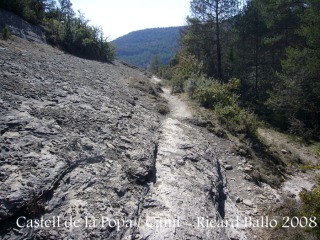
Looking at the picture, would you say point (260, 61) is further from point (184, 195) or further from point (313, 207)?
point (184, 195)

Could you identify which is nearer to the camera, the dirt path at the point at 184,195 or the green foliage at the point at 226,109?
the dirt path at the point at 184,195

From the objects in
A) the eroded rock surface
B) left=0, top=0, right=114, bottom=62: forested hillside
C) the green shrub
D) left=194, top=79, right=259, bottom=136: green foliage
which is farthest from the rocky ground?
left=0, top=0, right=114, bottom=62: forested hillside

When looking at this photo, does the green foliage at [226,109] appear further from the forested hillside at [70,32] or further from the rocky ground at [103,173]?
the forested hillside at [70,32]

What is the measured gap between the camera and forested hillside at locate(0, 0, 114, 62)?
19922mm

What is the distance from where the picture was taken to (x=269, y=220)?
6465 mm

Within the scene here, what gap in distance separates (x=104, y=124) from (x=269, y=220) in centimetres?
454

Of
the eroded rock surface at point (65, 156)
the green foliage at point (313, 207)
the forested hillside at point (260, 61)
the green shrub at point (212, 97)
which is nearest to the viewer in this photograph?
the eroded rock surface at point (65, 156)

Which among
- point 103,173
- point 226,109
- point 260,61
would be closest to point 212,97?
point 226,109

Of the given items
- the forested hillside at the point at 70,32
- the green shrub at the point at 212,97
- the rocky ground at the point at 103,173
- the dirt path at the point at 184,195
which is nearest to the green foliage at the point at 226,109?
the green shrub at the point at 212,97

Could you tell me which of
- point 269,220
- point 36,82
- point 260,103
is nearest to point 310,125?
point 260,103

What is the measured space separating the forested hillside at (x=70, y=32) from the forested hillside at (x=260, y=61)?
6.49 meters

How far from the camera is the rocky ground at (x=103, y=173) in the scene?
398cm

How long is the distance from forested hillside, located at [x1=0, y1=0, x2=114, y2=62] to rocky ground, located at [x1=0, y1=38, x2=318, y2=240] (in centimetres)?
1185

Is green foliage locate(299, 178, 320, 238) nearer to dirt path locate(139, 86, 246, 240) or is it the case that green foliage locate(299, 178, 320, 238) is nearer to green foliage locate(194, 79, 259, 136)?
dirt path locate(139, 86, 246, 240)
